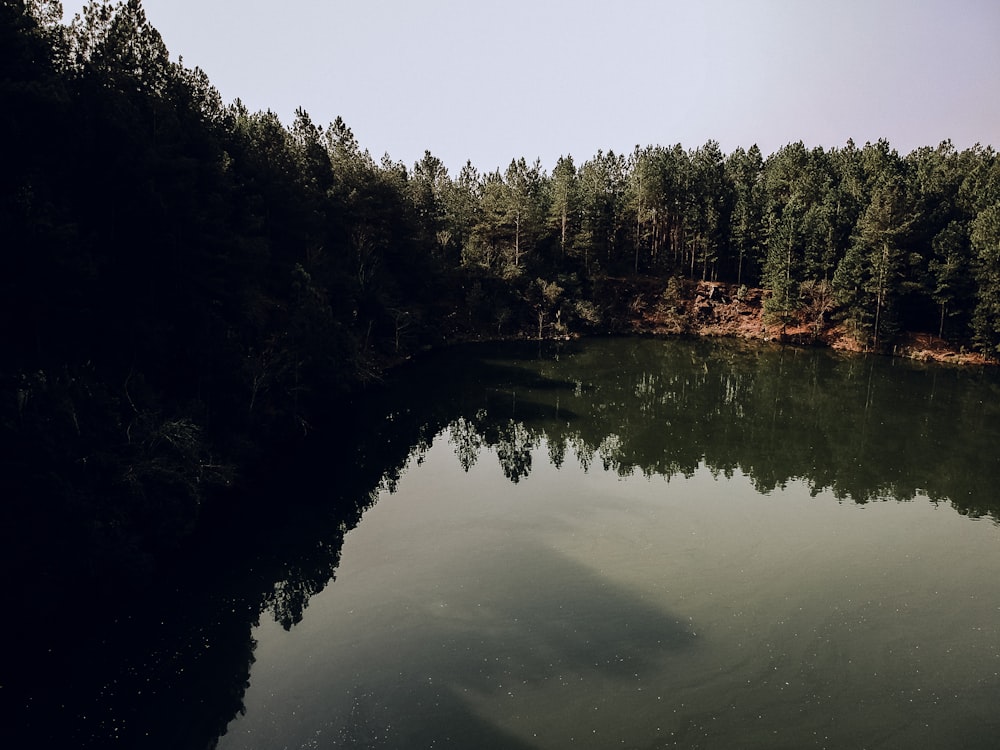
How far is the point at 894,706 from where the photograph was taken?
53.2ft

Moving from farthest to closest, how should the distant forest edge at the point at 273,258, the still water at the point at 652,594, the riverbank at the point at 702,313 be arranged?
1. the riverbank at the point at 702,313
2. the distant forest edge at the point at 273,258
3. the still water at the point at 652,594

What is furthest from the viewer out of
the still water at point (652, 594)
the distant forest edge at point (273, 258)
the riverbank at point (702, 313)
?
the riverbank at point (702, 313)

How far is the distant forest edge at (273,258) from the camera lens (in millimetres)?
19828

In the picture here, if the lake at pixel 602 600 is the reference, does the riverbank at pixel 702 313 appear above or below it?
above

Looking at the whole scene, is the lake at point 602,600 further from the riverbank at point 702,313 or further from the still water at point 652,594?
the riverbank at point 702,313

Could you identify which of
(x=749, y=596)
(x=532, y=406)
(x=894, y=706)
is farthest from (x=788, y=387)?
(x=894, y=706)

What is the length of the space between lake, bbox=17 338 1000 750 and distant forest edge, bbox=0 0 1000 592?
496 centimetres

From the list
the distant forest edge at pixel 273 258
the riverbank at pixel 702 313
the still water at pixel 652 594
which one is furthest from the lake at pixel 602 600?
the riverbank at pixel 702 313

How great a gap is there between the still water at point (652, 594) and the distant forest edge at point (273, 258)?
7343mm

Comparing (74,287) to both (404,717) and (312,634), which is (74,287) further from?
(404,717)

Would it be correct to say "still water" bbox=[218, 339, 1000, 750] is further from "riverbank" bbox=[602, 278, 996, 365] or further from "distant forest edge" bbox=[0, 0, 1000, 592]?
"riverbank" bbox=[602, 278, 996, 365]

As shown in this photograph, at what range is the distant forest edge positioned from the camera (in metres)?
19.8

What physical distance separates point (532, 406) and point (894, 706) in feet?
110

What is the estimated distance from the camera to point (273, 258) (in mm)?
45375
